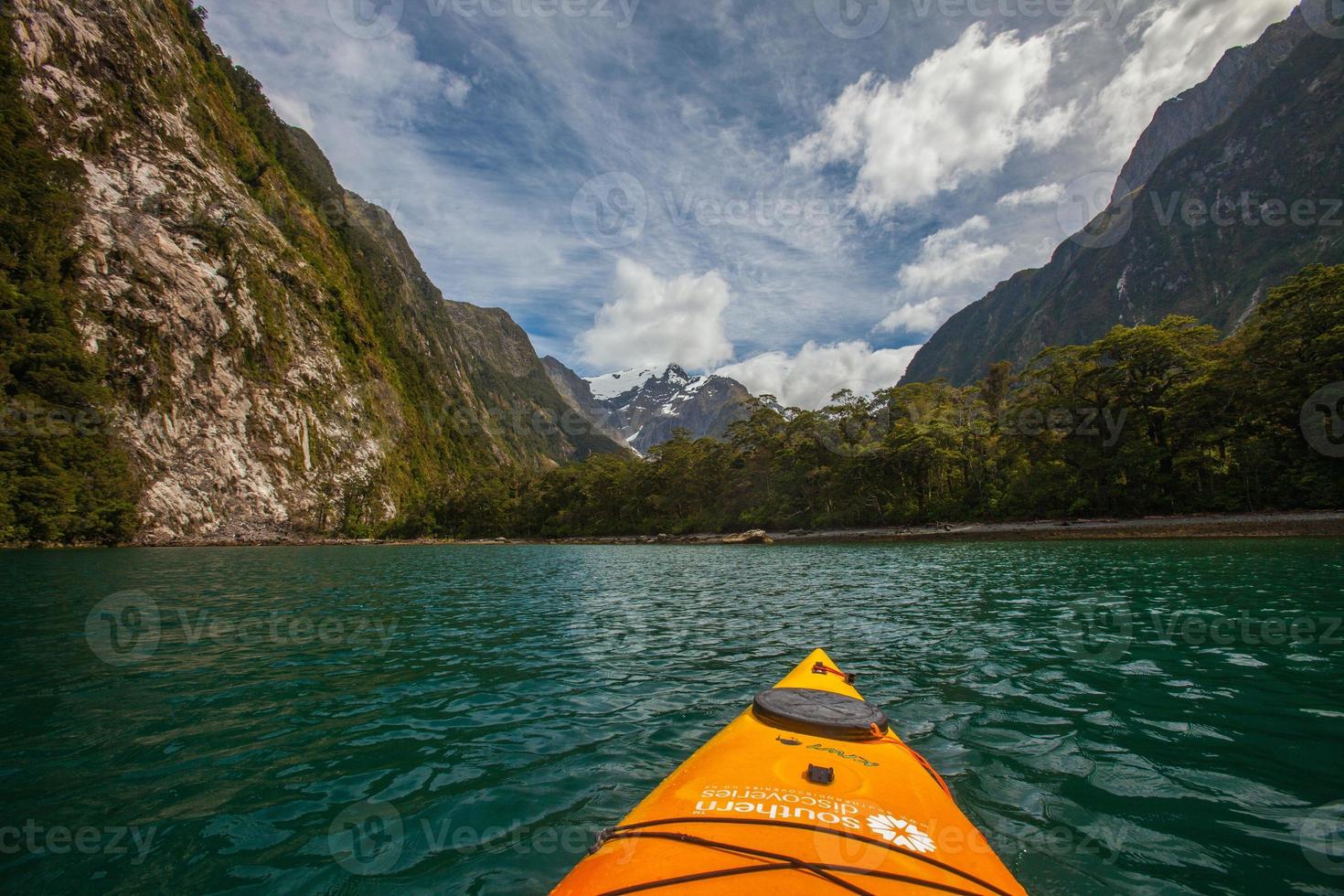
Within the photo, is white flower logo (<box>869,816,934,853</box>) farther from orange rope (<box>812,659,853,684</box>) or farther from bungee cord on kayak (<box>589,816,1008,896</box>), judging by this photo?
orange rope (<box>812,659,853,684</box>)

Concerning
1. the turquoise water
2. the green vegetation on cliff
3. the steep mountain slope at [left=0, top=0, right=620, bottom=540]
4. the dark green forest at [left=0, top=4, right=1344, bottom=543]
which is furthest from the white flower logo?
the steep mountain slope at [left=0, top=0, right=620, bottom=540]

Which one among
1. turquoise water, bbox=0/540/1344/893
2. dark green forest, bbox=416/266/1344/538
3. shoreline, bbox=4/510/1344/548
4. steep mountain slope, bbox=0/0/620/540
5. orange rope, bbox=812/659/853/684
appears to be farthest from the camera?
steep mountain slope, bbox=0/0/620/540

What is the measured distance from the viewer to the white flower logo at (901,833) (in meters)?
3.18

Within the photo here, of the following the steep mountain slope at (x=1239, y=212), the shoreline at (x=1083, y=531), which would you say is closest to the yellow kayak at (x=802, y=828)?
the shoreline at (x=1083, y=531)

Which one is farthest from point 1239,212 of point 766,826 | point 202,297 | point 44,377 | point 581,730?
point 44,377

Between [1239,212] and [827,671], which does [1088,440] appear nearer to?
[827,671]

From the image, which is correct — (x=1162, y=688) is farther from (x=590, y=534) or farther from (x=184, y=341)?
(x=184, y=341)

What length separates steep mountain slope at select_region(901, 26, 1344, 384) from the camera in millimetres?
126375

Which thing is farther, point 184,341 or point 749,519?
point 184,341

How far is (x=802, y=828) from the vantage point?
327 cm

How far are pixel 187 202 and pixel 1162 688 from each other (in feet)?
362

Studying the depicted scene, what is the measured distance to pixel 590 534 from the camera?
94125mm

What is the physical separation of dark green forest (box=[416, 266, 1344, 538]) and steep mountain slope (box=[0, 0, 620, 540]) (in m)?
65.6

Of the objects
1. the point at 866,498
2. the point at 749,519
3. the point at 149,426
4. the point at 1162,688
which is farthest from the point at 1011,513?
the point at 149,426
